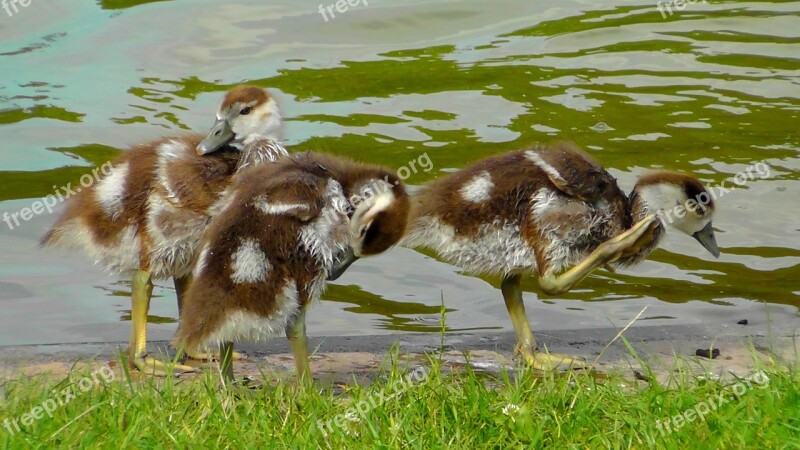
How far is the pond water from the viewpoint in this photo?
679 centimetres

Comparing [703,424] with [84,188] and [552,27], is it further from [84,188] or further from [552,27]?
[552,27]

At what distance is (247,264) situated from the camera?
4.43m

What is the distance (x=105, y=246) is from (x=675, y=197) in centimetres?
245

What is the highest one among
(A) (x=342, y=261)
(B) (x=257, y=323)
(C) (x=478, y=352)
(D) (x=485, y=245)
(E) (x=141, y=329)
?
(A) (x=342, y=261)

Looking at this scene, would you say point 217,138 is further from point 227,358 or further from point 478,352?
point 478,352

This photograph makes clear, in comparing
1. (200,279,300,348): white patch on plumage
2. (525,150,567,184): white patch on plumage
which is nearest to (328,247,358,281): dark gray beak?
(200,279,300,348): white patch on plumage

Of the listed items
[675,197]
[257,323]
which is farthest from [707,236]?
[257,323]

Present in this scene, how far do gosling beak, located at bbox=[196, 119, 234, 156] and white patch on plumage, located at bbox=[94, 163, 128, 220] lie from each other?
1.09 ft

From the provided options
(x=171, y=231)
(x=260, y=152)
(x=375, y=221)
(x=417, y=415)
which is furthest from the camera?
(x=260, y=152)

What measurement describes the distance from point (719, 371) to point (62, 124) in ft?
18.3

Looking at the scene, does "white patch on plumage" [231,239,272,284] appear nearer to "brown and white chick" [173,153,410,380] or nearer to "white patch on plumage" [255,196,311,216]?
"brown and white chick" [173,153,410,380]

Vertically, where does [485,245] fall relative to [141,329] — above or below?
above

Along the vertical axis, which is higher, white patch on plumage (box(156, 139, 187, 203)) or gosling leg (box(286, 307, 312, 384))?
white patch on plumage (box(156, 139, 187, 203))

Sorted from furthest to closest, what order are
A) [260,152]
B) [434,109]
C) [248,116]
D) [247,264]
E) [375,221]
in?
[434,109], [248,116], [260,152], [375,221], [247,264]
